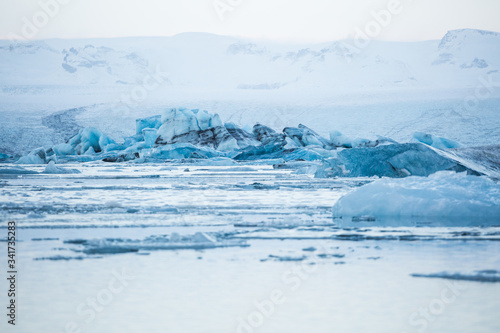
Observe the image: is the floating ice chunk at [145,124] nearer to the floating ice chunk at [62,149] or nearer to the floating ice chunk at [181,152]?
the floating ice chunk at [62,149]

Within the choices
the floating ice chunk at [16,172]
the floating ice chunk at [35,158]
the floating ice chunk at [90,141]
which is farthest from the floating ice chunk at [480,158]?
the floating ice chunk at [90,141]

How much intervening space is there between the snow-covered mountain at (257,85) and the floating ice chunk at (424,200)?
59.2 feet

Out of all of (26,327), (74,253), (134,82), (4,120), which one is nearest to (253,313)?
(26,327)

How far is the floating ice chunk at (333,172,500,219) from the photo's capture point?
15.0 ft

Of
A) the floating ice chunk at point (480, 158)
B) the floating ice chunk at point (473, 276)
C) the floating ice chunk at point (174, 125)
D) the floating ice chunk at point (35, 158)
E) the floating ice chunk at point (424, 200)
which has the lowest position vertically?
the floating ice chunk at point (35, 158)

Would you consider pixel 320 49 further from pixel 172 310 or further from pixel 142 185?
pixel 172 310

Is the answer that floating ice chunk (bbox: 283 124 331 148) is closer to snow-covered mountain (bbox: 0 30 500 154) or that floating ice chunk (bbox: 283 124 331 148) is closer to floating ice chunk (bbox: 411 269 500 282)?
snow-covered mountain (bbox: 0 30 500 154)

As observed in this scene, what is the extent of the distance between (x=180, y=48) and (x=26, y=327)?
181ft

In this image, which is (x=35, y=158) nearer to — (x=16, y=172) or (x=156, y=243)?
(x=16, y=172)

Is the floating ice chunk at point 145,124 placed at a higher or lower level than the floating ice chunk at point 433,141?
higher

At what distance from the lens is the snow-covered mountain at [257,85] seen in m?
25.7

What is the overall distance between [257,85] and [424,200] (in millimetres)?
44167

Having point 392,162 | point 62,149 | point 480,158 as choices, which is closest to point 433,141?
point 480,158

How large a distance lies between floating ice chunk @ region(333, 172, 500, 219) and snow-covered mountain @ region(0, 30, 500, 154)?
1803cm
